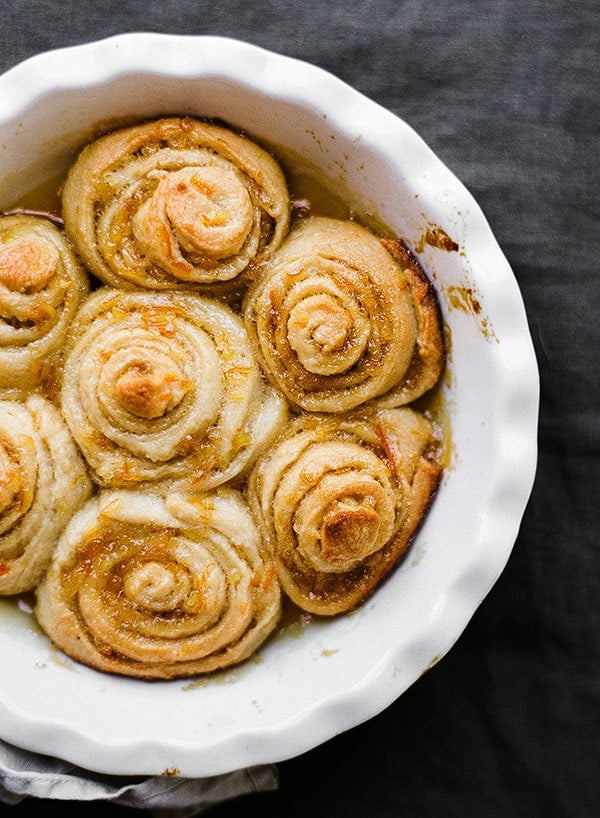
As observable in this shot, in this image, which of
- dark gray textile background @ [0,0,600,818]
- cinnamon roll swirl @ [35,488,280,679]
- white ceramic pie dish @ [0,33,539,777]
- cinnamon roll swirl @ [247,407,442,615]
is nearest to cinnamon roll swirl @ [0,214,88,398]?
white ceramic pie dish @ [0,33,539,777]

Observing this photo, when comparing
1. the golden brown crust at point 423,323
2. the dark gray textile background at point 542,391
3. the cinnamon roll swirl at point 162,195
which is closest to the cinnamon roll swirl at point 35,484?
the cinnamon roll swirl at point 162,195

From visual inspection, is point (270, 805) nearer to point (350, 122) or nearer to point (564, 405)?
point (564, 405)

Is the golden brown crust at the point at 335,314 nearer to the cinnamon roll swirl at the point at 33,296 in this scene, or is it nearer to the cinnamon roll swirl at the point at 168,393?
the cinnamon roll swirl at the point at 168,393

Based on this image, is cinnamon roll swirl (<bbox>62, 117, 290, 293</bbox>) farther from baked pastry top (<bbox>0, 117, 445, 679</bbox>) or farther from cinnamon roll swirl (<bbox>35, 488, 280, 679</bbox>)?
cinnamon roll swirl (<bbox>35, 488, 280, 679</bbox>)

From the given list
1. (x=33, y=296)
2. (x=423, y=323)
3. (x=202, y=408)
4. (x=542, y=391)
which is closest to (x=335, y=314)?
(x=423, y=323)

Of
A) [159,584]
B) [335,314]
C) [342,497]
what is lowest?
[159,584]

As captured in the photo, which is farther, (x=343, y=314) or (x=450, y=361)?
(x=450, y=361)

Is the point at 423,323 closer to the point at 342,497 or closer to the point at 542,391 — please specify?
the point at 342,497
